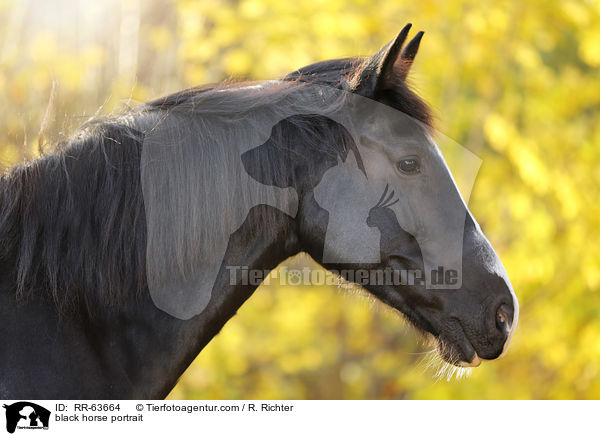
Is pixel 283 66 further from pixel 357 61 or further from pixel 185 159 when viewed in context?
pixel 185 159

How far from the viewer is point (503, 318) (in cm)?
213

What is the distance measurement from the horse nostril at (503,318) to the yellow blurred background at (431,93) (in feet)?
7.77

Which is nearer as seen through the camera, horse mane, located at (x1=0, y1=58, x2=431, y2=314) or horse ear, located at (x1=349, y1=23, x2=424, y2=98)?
horse mane, located at (x1=0, y1=58, x2=431, y2=314)

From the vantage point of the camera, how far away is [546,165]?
5.03 metres

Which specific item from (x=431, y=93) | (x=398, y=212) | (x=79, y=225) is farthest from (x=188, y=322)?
(x=431, y=93)

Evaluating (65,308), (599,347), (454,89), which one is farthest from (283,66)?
(599,347)

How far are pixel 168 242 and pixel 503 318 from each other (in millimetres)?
1245

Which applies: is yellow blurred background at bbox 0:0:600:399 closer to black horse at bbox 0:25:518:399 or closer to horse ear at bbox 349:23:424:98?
A: black horse at bbox 0:25:518:399

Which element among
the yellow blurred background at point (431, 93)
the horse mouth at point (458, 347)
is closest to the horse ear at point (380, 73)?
the horse mouth at point (458, 347)

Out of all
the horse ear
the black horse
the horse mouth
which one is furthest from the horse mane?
the horse mouth

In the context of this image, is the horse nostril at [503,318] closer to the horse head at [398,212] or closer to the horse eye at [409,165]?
the horse head at [398,212]

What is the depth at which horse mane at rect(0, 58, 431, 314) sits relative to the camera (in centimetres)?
186
